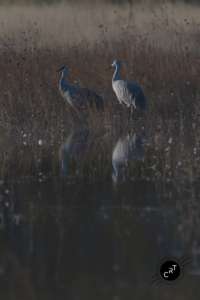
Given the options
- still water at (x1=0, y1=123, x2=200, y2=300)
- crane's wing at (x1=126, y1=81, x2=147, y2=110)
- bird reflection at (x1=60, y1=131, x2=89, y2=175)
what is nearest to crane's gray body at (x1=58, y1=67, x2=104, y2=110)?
crane's wing at (x1=126, y1=81, x2=147, y2=110)

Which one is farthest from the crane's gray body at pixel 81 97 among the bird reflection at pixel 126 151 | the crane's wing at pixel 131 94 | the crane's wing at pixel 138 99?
the bird reflection at pixel 126 151

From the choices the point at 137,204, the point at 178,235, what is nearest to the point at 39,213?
the point at 137,204

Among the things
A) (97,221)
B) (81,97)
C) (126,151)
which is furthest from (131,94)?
(97,221)

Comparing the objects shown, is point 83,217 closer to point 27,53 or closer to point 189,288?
point 189,288

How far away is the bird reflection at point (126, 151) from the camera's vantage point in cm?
645

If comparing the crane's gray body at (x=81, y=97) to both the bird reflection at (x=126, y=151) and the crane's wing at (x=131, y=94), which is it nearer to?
the crane's wing at (x=131, y=94)

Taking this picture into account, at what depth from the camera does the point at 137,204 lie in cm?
494

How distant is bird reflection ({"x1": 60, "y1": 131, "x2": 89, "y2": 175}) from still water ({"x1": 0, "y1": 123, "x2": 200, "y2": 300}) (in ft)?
0.13

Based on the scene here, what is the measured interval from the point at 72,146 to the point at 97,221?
13.6 feet

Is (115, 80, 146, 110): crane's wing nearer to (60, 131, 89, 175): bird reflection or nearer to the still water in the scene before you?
(60, 131, 89, 175): bird reflection

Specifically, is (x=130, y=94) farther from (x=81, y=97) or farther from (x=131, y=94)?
(x=81, y=97)

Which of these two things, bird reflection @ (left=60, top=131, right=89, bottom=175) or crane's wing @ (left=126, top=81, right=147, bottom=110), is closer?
bird reflection @ (left=60, top=131, right=89, bottom=175)

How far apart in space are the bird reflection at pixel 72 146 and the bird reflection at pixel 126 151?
0.54 meters

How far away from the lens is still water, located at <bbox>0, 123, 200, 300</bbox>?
326cm
